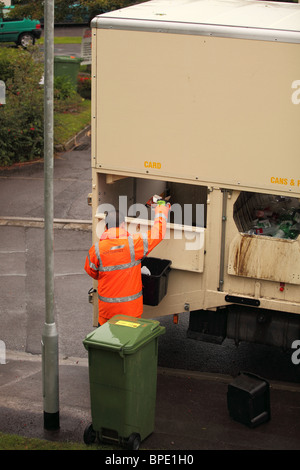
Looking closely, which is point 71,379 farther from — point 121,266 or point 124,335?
point 124,335

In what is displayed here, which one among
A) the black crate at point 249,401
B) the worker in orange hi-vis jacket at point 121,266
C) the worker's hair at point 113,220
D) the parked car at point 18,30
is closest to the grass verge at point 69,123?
the parked car at point 18,30

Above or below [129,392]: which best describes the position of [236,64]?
above

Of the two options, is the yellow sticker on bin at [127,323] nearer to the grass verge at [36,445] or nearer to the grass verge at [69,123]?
the grass verge at [36,445]

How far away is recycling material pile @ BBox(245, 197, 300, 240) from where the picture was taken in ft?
24.4

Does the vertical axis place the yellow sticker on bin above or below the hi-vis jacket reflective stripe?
below

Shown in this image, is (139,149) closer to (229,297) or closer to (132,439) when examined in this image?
(229,297)

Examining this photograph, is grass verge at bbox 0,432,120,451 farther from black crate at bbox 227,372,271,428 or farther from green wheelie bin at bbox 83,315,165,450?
black crate at bbox 227,372,271,428

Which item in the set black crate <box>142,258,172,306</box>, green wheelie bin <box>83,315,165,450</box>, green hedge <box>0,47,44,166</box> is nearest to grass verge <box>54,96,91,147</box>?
green hedge <box>0,47,44,166</box>

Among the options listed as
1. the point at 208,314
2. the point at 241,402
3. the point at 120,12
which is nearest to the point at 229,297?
the point at 208,314

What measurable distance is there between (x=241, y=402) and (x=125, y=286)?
1520mm

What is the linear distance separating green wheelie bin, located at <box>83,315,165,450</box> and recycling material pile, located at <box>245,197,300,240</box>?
1811 mm

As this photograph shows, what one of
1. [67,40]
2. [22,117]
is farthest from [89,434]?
[67,40]

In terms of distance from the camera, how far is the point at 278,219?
305 inches

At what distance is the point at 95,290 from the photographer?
25.1ft
